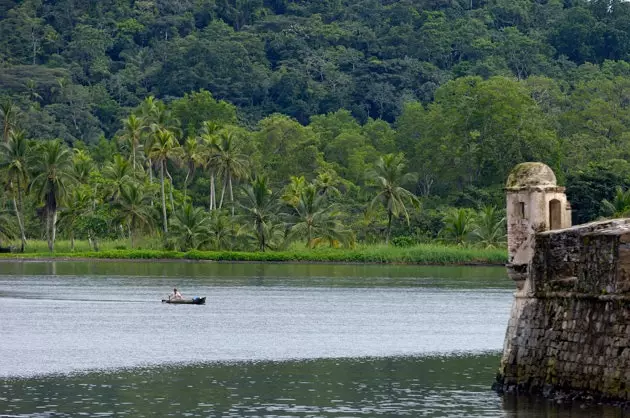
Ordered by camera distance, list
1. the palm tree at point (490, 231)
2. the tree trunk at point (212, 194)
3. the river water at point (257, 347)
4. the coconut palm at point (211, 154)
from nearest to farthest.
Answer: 1. the river water at point (257, 347)
2. the palm tree at point (490, 231)
3. the coconut palm at point (211, 154)
4. the tree trunk at point (212, 194)

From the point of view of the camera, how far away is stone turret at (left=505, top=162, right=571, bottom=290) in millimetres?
29828

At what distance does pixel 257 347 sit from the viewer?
44469 mm

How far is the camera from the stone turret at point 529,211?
97.9 ft

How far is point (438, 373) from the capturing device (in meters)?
36.3

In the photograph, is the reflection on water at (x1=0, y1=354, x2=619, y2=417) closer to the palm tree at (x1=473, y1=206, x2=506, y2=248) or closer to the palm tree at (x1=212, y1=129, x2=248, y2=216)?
the palm tree at (x1=473, y1=206, x2=506, y2=248)

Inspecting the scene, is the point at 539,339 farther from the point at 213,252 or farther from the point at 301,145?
the point at 301,145

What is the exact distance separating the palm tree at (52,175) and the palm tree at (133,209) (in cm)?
448

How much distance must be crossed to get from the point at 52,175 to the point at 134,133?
13.1m

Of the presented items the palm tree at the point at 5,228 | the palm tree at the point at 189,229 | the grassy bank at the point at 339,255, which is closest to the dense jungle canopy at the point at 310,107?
the palm tree at the point at 189,229

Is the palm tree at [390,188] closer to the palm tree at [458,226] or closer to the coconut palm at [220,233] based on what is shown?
the palm tree at [458,226]

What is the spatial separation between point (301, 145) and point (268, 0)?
252 ft

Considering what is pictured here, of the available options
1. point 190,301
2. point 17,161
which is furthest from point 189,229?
point 190,301

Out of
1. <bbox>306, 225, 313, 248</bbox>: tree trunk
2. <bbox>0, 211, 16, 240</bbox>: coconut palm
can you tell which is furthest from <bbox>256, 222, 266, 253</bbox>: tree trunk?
<bbox>0, 211, 16, 240</bbox>: coconut palm

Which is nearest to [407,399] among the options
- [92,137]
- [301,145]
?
[301,145]
